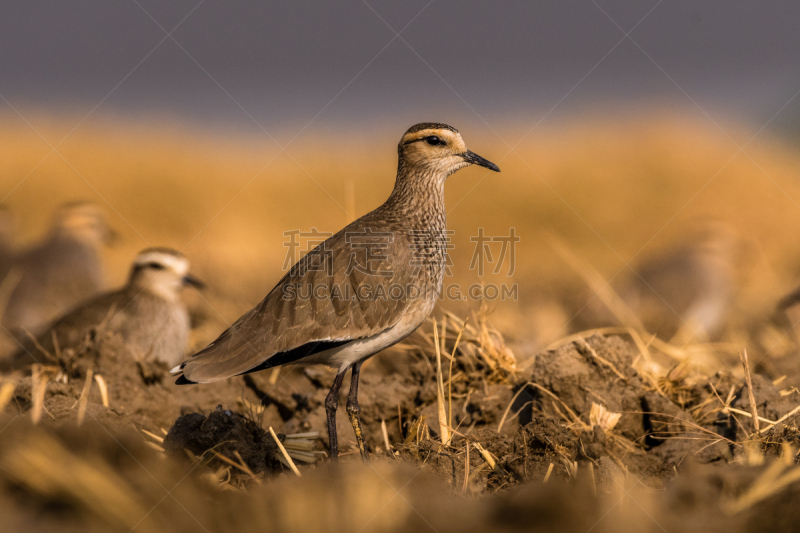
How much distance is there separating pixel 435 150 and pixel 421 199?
400mm

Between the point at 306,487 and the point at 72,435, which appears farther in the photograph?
the point at 72,435

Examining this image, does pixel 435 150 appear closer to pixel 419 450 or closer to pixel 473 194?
pixel 419 450

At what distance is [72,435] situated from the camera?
297 centimetres

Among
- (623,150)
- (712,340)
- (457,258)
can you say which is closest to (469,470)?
(712,340)

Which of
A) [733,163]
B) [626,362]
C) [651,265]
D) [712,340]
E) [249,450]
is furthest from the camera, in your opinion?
[733,163]

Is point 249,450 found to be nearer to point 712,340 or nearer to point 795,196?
point 712,340

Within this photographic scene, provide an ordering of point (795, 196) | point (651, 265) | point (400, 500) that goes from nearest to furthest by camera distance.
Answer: point (400, 500) → point (651, 265) → point (795, 196)

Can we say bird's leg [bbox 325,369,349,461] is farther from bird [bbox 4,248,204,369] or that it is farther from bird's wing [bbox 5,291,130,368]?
bird's wing [bbox 5,291,130,368]

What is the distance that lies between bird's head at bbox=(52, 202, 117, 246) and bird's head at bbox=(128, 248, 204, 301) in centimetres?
225

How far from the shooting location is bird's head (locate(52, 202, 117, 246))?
10234 mm

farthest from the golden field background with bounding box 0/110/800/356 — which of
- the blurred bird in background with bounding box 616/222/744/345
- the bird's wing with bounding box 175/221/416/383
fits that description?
the bird's wing with bounding box 175/221/416/383

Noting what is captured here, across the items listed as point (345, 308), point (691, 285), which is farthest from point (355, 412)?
point (691, 285)

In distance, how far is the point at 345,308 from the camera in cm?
452

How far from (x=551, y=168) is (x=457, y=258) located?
6.83 metres
